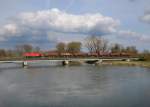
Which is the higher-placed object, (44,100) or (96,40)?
(96,40)

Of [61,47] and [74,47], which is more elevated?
[61,47]

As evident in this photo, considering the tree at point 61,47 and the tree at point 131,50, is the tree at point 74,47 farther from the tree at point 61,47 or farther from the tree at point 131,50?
the tree at point 131,50

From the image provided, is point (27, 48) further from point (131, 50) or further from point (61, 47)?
point (131, 50)

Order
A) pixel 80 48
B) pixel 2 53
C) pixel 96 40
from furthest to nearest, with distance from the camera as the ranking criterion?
pixel 2 53
pixel 80 48
pixel 96 40

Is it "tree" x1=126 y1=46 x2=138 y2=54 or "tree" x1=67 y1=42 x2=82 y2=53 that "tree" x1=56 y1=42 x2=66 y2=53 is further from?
"tree" x1=126 y1=46 x2=138 y2=54

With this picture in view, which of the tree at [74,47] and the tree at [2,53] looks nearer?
the tree at [74,47]

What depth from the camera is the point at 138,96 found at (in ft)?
101

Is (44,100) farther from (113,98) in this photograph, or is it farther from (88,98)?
(113,98)

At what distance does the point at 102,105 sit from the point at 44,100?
6.05m

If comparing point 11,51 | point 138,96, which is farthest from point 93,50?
point 138,96

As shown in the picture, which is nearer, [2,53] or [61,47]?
[61,47]

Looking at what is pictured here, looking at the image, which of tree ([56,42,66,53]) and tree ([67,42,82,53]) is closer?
tree ([67,42,82,53])

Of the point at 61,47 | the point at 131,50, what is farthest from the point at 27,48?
the point at 131,50

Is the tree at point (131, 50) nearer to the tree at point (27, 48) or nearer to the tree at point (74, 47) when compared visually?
the tree at point (74, 47)
